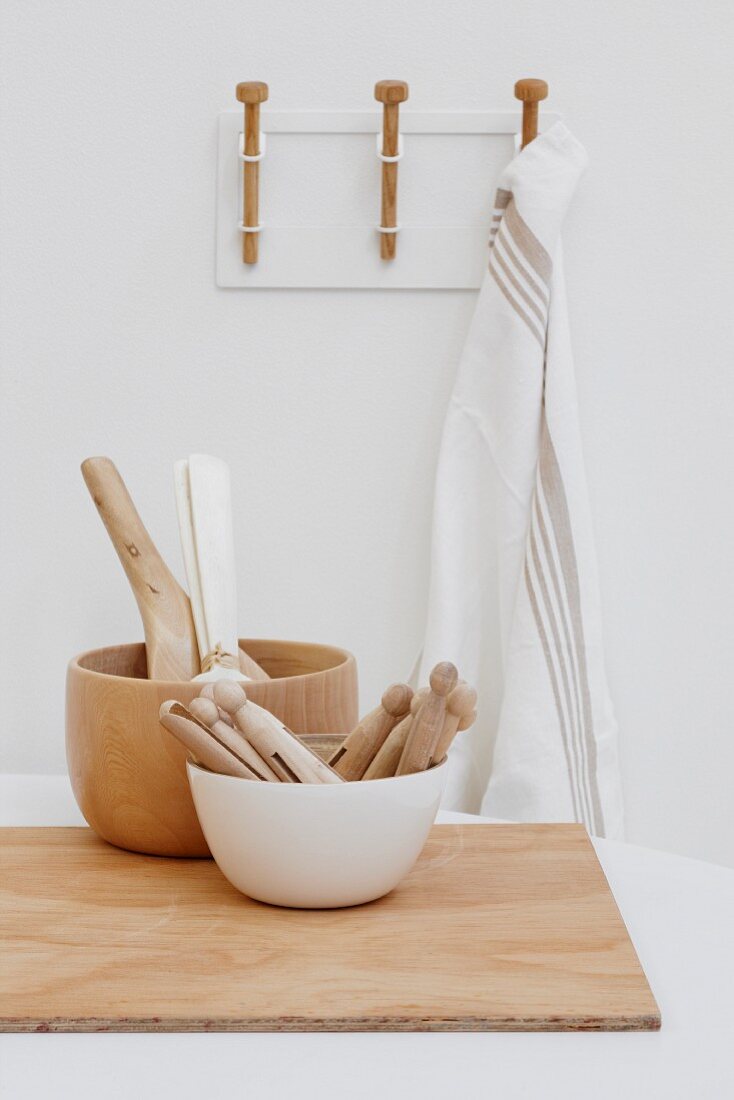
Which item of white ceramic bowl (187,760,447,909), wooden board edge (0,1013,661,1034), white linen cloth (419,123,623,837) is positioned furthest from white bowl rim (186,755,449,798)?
white linen cloth (419,123,623,837)

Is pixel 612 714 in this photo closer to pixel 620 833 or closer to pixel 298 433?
pixel 620 833

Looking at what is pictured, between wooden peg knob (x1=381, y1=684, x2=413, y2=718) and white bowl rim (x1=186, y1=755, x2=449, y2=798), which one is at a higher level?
wooden peg knob (x1=381, y1=684, x2=413, y2=718)

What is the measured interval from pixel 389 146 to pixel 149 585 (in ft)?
1.58

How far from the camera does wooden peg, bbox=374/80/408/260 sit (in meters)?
1.02

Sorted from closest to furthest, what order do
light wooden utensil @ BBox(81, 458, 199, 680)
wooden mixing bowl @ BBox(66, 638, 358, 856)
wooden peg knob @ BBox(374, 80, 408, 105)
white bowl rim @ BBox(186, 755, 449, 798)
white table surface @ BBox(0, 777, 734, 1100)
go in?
white table surface @ BBox(0, 777, 734, 1100)
white bowl rim @ BBox(186, 755, 449, 798)
wooden mixing bowl @ BBox(66, 638, 358, 856)
light wooden utensil @ BBox(81, 458, 199, 680)
wooden peg knob @ BBox(374, 80, 408, 105)

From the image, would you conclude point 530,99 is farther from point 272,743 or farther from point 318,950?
point 318,950

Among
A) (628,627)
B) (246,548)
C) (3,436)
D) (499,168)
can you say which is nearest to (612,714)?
(628,627)

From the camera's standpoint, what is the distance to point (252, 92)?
3.36 feet

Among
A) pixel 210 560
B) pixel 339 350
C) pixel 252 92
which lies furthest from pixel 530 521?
pixel 252 92

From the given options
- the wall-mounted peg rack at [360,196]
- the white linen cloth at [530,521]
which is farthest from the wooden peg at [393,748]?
the wall-mounted peg rack at [360,196]

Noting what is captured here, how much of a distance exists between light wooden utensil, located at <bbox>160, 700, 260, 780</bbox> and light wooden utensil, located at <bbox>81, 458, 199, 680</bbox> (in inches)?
6.7

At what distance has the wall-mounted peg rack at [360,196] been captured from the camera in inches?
42.1

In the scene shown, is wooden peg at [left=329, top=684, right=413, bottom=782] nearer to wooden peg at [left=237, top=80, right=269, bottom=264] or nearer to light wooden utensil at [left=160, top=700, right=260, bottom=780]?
light wooden utensil at [left=160, top=700, right=260, bottom=780]

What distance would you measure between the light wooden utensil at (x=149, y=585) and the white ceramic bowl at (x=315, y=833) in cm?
17
